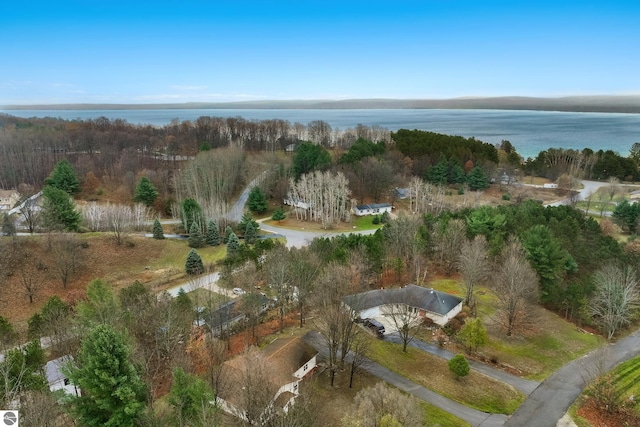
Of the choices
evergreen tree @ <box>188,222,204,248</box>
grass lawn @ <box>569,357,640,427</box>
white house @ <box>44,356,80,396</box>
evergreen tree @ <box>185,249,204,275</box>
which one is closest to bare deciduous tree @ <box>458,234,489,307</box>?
grass lawn @ <box>569,357,640,427</box>

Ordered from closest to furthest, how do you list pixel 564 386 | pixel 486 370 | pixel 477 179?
pixel 564 386 < pixel 486 370 < pixel 477 179

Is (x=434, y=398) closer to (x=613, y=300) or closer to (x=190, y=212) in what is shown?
(x=613, y=300)

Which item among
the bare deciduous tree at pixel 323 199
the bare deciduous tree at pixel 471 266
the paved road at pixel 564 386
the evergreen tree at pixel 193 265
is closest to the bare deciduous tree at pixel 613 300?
the paved road at pixel 564 386

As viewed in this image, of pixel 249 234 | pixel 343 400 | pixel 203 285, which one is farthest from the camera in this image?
pixel 249 234

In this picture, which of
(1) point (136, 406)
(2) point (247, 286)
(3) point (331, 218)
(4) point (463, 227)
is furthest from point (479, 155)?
(1) point (136, 406)

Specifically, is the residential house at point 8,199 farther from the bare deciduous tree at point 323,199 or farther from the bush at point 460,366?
the bush at point 460,366

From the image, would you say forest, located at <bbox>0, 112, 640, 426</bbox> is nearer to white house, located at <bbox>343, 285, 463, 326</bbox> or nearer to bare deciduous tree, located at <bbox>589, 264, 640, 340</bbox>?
bare deciduous tree, located at <bbox>589, 264, 640, 340</bbox>

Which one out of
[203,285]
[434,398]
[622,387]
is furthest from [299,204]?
[622,387]
